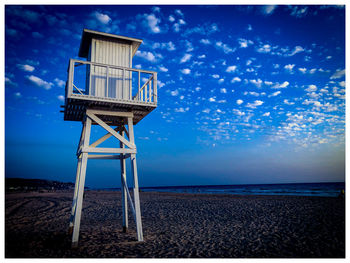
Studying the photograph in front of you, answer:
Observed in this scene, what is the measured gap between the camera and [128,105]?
7.43m

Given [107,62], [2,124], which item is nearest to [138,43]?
[107,62]

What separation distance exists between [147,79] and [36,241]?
6450 millimetres

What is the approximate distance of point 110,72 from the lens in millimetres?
7848

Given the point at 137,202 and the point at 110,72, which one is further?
the point at 110,72

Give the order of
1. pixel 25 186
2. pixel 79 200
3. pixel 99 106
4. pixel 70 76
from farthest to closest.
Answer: pixel 25 186, pixel 99 106, pixel 70 76, pixel 79 200

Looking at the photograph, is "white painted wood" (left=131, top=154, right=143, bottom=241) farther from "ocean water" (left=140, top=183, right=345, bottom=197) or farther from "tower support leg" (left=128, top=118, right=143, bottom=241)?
"ocean water" (left=140, top=183, right=345, bottom=197)

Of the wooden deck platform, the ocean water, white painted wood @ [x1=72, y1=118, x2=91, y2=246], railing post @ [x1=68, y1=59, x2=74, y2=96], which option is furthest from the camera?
the ocean water

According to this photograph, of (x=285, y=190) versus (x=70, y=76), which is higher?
(x=70, y=76)

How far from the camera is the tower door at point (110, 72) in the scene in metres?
7.58

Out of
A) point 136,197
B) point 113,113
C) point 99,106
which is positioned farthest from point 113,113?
point 136,197

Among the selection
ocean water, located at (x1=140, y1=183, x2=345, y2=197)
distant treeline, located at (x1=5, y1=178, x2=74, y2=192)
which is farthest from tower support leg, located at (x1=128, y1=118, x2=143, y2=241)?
distant treeline, located at (x1=5, y1=178, x2=74, y2=192)

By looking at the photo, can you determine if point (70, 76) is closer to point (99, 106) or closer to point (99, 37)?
point (99, 106)

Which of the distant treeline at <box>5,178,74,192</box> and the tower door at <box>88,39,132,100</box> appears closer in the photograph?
the tower door at <box>88,39,132,100</box>

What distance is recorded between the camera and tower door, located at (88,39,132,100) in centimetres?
758
